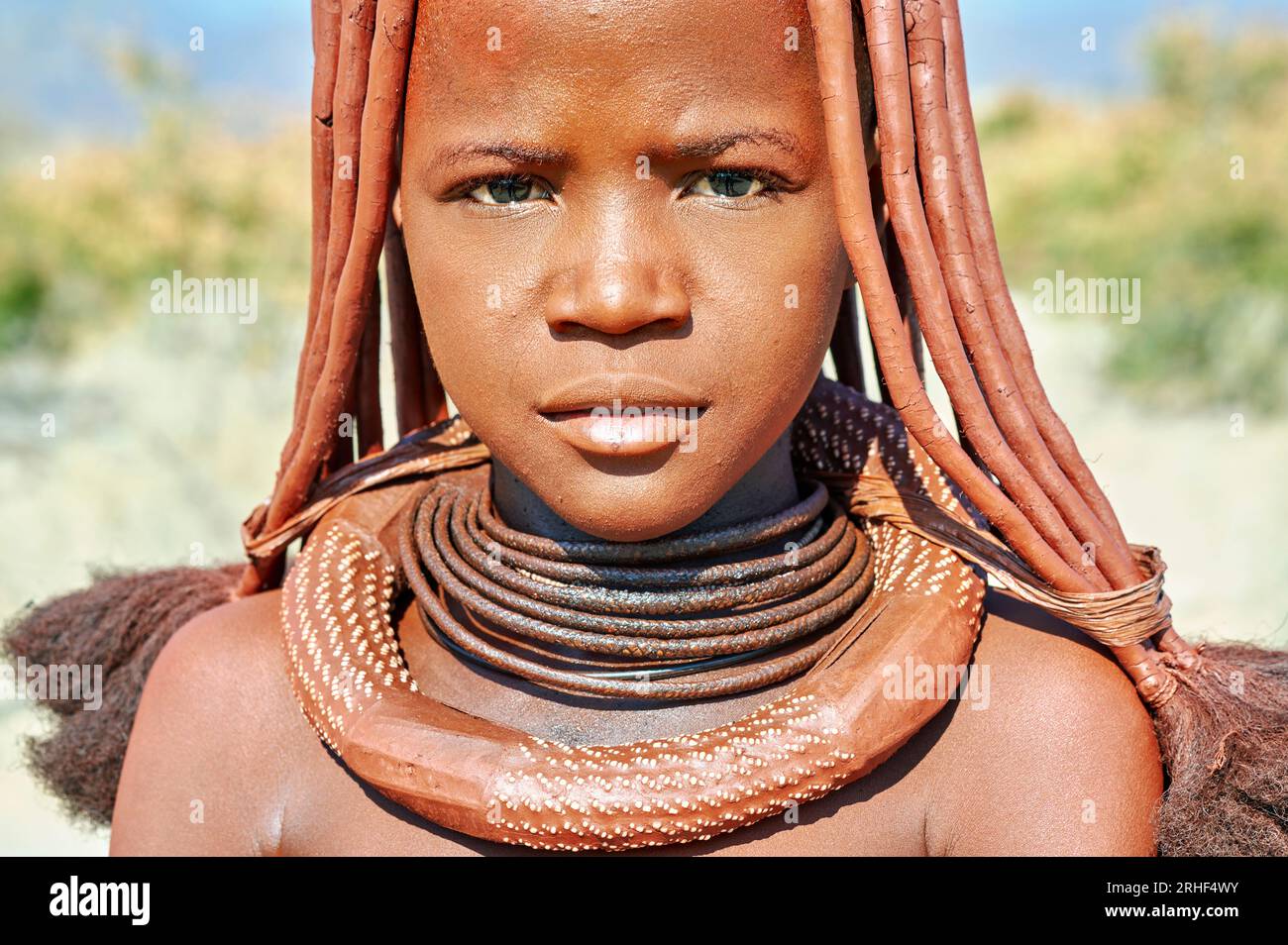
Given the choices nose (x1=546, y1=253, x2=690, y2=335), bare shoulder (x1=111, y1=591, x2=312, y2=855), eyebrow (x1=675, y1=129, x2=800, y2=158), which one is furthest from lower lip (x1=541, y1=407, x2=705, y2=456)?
bare shoulder (x1=111, y1=591, x2=312, y2=855)

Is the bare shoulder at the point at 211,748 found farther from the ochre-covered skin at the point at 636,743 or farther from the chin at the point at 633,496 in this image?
the chin at the point at 633,496

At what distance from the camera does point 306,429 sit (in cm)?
224

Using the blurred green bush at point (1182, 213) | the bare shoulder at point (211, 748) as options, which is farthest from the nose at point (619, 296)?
the blurred green bush at point (1182, 213)

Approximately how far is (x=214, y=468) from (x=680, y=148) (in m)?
5.67

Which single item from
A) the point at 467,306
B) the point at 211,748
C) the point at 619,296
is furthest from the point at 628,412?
the point at 211,748

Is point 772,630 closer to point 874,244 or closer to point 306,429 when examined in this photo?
point 874,244

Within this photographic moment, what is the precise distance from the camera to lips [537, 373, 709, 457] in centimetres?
179

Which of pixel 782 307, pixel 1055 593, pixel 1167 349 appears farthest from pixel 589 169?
pixel 1167 349

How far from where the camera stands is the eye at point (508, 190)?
183 cm

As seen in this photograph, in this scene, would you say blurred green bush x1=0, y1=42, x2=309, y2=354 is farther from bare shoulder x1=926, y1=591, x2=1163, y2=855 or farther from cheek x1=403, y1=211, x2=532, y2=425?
bare shoulder x1=926, y1=591, x2=1163, y2=855

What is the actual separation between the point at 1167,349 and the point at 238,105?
275 inches

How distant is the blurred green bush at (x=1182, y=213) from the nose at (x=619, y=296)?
601 cm

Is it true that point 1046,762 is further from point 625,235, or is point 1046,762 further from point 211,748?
point 211,748

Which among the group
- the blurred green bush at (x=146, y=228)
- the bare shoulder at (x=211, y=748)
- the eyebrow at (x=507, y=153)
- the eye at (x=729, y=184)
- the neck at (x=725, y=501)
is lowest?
the bare shoulder at (x=211, y=748)
